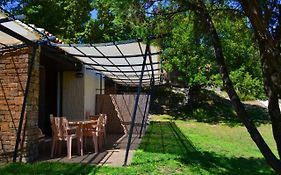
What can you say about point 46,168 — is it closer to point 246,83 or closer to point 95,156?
point 95,156

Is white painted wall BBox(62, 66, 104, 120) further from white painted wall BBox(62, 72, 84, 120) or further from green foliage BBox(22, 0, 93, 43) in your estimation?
green foliage BBox(22, 0, 93, 43)

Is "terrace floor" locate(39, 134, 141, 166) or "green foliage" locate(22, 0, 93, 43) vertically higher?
"green foliage" locate(22, 0, 93, 43)

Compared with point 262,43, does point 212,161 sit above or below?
below

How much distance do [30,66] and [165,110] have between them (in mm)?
20315

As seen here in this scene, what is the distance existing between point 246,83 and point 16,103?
57.3ft

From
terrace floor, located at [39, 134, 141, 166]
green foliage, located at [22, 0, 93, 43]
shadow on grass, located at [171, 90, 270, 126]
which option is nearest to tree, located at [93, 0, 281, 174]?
terrace floor, located at [39, 134, 141, 166]

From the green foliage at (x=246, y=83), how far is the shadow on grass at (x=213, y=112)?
6.46 ft

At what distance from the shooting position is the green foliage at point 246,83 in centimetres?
2281

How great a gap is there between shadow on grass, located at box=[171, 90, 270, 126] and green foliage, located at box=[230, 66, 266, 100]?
1.97m

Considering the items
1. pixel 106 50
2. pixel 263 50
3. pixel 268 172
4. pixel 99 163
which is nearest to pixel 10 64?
pixel 106 50

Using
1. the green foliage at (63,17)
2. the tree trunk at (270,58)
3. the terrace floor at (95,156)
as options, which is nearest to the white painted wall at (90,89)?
the terrace floor at (95,156)

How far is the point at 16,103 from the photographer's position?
8.27 m

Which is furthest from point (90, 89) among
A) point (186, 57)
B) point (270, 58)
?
point (270, 58)

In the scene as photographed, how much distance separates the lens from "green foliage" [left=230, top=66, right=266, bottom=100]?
898 inches
